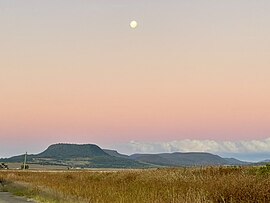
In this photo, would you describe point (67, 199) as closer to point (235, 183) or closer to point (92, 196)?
point (92, 196)

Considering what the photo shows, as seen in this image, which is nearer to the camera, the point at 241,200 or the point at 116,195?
the point at 241,200

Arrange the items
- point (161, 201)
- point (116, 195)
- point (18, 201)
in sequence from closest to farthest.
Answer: point (161, 201), point (116, 195), point (18, 201)

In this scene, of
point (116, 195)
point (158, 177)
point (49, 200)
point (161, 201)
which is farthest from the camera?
point (158, 177)

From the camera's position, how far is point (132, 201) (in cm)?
2095

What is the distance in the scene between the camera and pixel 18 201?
30453mm

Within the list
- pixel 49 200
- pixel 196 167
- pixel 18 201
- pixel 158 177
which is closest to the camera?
pixel 49 200

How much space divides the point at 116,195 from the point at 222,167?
16389mm

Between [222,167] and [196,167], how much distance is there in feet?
7.36

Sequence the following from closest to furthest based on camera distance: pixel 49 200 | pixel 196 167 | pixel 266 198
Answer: pixel 266 198 < pixel 49 200 < pixel 196 167

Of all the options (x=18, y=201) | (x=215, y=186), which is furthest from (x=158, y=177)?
(x=215, y=186)

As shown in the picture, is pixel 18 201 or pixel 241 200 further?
pixel 18 201

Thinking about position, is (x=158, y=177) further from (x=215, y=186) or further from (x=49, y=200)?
(x=215, y=186)

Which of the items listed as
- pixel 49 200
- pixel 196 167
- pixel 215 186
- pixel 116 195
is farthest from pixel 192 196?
pixel 196 167

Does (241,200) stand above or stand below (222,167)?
below
